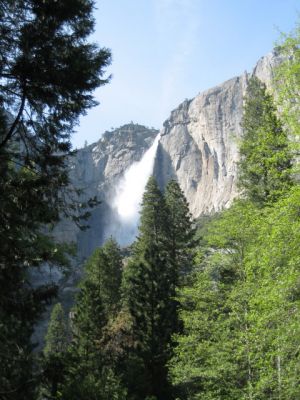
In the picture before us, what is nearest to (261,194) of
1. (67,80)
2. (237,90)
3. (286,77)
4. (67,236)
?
(286,77)

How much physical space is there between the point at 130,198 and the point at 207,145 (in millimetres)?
35358

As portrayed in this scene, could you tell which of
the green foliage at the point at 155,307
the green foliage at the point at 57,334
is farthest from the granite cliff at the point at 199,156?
the green foliage at the point at 155,307

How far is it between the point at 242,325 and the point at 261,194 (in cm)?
1172

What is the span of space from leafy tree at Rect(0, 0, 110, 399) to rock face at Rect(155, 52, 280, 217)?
122691mm

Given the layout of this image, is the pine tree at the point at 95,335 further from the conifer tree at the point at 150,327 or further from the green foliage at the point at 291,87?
the green foliage at the point at 291,87

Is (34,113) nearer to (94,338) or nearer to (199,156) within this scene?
(94,338)

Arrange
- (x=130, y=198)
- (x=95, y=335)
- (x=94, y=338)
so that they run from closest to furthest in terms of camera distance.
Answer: (x=94, y=338)
(x=95, y=335)
(x=130, y=198)

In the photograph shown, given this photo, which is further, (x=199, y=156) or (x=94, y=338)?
(x=199, y=156)

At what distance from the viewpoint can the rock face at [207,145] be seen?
450 ft

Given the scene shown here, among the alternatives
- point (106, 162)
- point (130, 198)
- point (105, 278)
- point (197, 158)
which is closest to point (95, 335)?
point (105, 278)

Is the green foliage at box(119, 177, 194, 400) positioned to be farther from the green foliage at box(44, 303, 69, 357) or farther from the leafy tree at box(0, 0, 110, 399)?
the green foliage at box(44, 303, 69, 357)

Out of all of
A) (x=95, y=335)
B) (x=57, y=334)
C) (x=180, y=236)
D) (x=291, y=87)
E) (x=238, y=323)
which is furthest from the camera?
(x=57, y=334)

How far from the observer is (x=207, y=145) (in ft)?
474

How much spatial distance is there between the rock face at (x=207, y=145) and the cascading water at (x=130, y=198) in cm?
800
